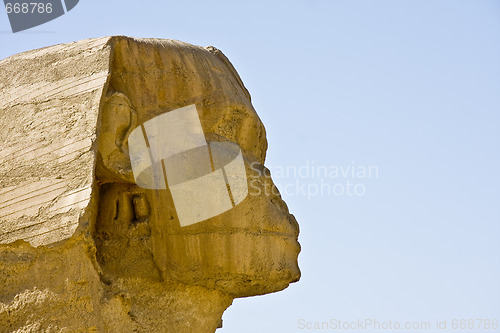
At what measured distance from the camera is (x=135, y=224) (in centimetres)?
950

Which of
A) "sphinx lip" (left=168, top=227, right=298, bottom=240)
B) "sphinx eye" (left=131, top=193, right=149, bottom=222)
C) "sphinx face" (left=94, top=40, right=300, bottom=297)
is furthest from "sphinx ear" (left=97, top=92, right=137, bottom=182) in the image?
"sphinx lip" (left=168, top=227, right=298, bottom=240)

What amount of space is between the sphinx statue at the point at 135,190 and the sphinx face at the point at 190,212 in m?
0.01

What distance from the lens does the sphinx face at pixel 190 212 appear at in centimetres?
936

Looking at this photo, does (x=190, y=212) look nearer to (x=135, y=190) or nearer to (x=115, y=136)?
(x=135, y=190)

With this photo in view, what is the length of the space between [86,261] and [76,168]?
0.70m

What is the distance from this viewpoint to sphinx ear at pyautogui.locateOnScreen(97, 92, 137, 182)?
30.5ft

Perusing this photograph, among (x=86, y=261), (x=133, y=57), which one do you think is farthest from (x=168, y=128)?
(x=86, y=261)

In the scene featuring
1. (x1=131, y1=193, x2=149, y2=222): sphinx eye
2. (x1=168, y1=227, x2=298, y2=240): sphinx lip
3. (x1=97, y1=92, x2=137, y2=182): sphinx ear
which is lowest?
(x1=168, y1=227, x2=298, y2=240): sphinx lip

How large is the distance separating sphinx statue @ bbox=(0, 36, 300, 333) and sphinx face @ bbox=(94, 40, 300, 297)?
0.01m

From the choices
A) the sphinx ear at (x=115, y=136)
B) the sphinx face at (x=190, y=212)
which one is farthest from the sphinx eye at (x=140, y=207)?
the sphinx ear at (x=115, y=136)

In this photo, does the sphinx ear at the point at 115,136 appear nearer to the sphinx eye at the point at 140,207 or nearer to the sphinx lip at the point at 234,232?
the sphinx eye at the point at 140,207

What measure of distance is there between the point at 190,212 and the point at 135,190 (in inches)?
19.6

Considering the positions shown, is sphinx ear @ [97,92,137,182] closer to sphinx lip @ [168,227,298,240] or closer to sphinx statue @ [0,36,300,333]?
sphinx statue @ [0,36,300,333]

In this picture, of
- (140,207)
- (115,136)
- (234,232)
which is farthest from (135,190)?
(234,232)
